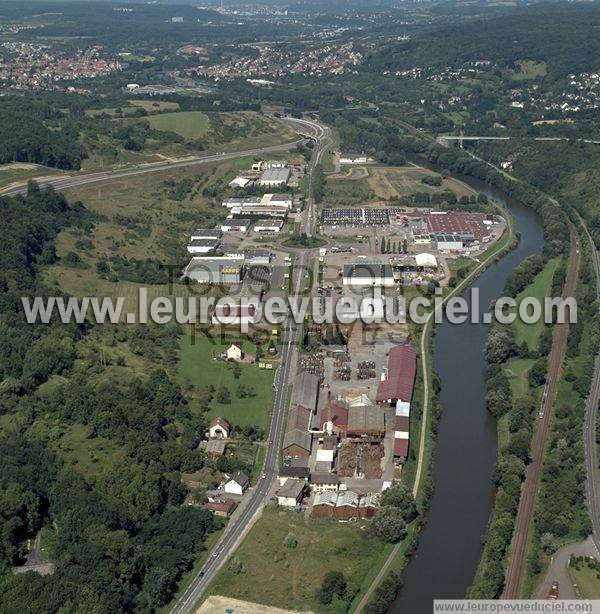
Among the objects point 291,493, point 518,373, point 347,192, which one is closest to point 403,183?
point 347,192

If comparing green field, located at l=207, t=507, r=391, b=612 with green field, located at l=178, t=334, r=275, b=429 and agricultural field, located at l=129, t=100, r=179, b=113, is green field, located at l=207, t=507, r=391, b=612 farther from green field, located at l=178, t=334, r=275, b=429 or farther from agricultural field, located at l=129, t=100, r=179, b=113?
agricultural field, located at l=129, t=100, r=179, b=113

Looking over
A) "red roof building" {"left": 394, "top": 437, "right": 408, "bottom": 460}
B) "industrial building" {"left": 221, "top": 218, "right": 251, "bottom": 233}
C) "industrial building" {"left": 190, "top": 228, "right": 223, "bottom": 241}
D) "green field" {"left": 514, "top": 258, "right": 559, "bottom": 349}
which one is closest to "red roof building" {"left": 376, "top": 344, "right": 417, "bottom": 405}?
"red roof building" {"left": 394, "top": 437, "right": 408, "bottom": 460}

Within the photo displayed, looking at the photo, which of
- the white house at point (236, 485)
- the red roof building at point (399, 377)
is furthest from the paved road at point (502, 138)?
the white house at point (236, 485)

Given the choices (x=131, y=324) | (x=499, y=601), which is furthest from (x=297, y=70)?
(x=499, y=601)

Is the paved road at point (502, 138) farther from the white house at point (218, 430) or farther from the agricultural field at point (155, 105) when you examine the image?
the white house at point (218, 430)

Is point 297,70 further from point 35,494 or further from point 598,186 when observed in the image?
point 35,494

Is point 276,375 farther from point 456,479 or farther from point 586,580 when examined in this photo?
point 586,580
